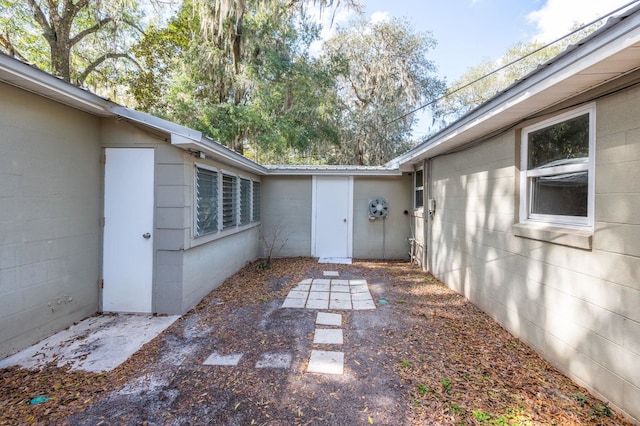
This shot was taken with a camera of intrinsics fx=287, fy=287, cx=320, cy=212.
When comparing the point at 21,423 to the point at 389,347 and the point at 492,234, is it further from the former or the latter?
the point at 492,234

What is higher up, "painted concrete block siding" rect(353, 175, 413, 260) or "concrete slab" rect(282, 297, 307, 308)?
"painted concrete block siding" rect(353, 175, 413, 260)

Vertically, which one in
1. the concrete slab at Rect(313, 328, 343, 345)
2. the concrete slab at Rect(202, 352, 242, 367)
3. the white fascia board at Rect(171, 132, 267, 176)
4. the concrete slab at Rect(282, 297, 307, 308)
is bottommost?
the concrete slab at Rect(202, 352, 242, 367)

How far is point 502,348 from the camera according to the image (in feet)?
9.32

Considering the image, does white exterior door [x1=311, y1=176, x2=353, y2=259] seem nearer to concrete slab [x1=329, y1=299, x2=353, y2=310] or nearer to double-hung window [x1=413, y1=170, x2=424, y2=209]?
double-hung window [x1=413, y1=170, x2=424, y2=209]

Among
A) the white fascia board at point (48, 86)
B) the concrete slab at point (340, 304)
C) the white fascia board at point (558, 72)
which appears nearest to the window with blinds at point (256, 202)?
the concrete slab at point (340, 304)

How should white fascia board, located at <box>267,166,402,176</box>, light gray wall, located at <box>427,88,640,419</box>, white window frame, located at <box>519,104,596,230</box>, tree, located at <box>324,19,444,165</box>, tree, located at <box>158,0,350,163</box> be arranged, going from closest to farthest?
light gray wall, located at <box>427,88,640,419</box> → white window frame, located at <box>519,104,596,230</box> → white fascia board, located at <box>267,166,402,176</box> → tree, located at <box>158,0,350,163</box> → tree, located at <box>324,19,444,165</box>

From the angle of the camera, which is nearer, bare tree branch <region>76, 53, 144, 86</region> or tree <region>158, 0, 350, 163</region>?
tree <region>158, 0, 350, 163</region>

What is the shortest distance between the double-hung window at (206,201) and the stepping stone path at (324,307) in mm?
1609

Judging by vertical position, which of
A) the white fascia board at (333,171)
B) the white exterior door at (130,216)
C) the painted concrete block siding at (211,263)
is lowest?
the painted concrete block siding at (211,263)

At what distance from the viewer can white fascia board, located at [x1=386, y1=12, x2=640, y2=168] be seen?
1.58m

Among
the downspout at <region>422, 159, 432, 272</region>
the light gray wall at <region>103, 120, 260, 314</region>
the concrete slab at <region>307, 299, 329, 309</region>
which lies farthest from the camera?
the downspout at <region>422, 159, 432, 272</region>

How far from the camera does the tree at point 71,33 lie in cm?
788

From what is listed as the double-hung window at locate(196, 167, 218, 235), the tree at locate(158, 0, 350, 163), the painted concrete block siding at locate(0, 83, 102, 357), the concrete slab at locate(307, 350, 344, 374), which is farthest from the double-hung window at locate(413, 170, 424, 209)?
the painted concrete block siding at locate(0, 83, 102, 357)

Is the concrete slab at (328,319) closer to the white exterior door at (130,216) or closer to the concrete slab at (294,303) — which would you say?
the concrete slab at (294,303)
